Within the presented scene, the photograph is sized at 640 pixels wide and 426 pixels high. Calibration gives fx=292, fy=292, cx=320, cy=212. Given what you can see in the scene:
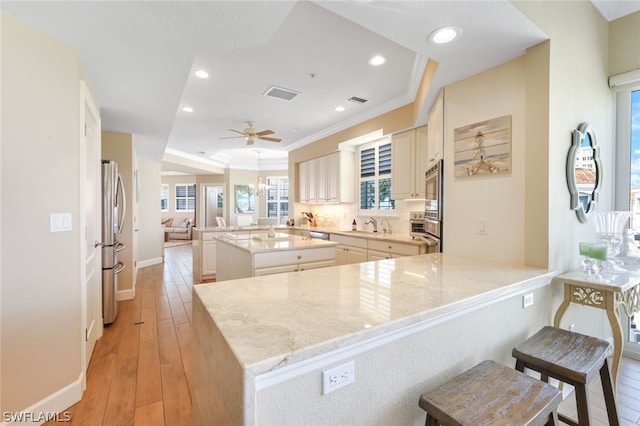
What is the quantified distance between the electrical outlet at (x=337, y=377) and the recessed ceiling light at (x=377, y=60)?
2862mm

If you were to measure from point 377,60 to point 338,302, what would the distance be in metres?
2.65

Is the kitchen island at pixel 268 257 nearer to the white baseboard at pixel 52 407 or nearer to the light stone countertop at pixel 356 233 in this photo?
the light stone countertop at pixel 356 233

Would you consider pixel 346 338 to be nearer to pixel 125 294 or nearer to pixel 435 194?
pixel 435 194

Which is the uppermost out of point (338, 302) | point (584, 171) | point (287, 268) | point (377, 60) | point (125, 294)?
point (377, 60)

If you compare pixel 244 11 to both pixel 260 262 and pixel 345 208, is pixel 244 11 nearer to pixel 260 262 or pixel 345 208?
pixel 260 262

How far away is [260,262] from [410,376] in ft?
6.52

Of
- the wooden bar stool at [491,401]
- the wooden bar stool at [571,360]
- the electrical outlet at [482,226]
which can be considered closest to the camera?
the wooden bar stool at [491,401]

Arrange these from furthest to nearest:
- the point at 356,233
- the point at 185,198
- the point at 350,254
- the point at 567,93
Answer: the point at 185,198 < the point at 356,233 < the point at 350,254 < the point at 567,93

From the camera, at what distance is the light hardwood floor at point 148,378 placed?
1862 mm

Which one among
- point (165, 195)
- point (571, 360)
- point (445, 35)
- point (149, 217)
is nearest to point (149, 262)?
point (149, 217)

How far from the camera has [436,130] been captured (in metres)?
2.81

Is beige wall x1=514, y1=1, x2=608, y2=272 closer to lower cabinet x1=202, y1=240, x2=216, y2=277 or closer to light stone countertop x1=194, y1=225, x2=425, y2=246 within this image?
light stone countertop x1=194, y1=225, x2=425, y2=246

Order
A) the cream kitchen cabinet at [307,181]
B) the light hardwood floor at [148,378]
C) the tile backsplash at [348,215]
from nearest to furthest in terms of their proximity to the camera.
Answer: the light hardwood floor at [148,378], the tile backsplash at [348,215], the cream kitchen cabinet at [307,181]

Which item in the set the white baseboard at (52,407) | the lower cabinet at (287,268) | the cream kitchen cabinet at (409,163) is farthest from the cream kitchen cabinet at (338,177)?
the white baseboard at (52,407)
